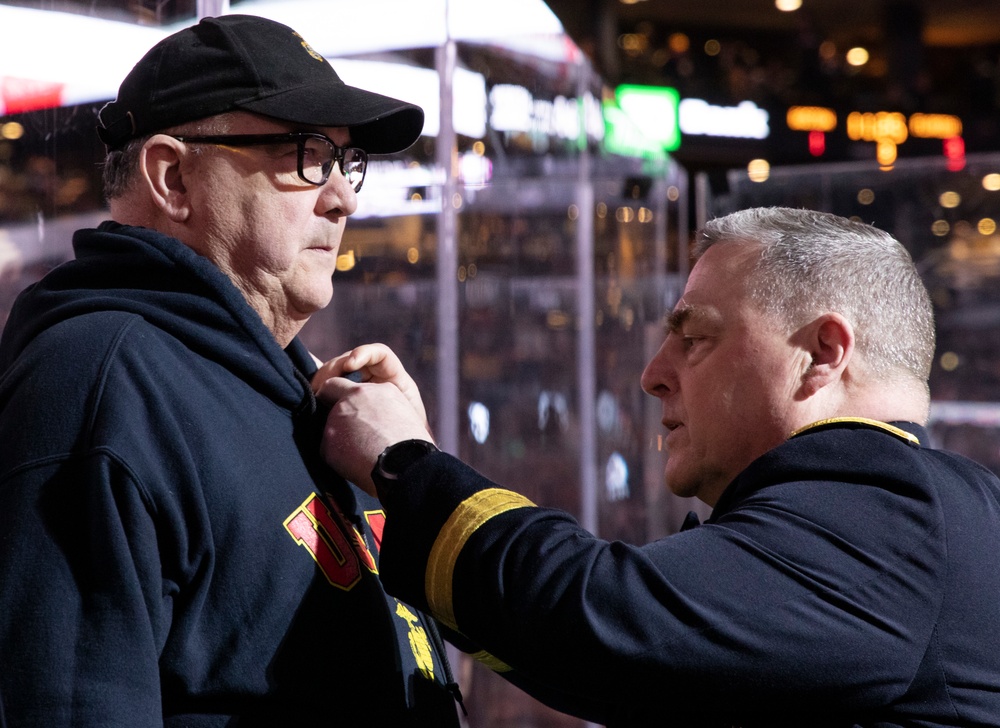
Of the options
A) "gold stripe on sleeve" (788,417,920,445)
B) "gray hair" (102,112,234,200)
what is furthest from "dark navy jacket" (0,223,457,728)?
"gold stripe on sleeve" (788,417,920,445)

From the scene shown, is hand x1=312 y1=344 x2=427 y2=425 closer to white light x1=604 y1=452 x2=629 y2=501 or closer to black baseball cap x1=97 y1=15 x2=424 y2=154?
black baseball cap x1=97 y1=15 x2=424 y2=154

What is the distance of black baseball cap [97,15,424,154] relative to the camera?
1.28 meters

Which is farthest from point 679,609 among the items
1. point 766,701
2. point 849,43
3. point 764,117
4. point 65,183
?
point 849,43

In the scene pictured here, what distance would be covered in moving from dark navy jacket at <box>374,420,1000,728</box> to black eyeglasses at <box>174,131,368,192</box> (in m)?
0.39

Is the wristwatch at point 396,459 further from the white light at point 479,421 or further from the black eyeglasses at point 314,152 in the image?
the white light at point 479,421

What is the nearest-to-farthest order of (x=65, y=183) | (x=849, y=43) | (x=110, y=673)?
(x=110, y=673)
(x=65, y=183)
(x=849, y=43)

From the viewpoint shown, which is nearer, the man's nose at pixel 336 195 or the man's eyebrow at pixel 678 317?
the man's nose at pixel 336 195

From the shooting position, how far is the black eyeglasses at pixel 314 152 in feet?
4.29

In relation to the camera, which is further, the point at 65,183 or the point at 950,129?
the point at 950,129

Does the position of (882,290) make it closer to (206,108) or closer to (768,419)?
(768,419)

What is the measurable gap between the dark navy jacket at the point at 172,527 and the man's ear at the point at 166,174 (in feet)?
0.24

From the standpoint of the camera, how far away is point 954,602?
1.30 meters

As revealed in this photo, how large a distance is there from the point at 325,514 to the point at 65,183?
708 millimetres

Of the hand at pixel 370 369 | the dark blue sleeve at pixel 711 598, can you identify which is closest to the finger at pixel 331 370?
the hand at pixel 370 369
